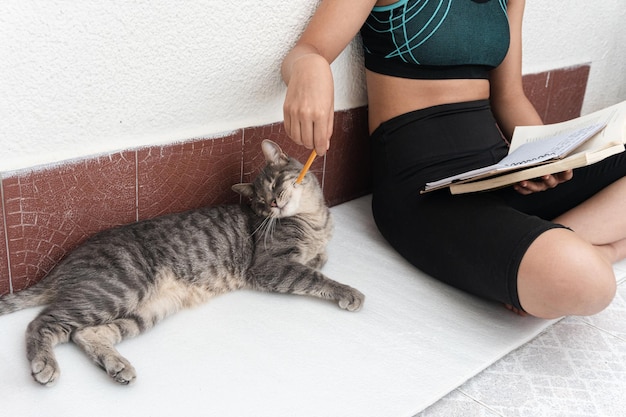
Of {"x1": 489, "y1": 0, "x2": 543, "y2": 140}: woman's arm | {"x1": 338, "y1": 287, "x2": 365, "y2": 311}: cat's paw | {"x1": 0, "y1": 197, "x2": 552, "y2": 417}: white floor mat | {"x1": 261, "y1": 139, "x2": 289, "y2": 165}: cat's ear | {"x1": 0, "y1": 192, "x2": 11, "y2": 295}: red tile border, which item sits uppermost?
{"x1": 489, "y1": 0, "x2": 543, "y2": 140}: woman's arm

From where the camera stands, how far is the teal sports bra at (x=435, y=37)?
153cm

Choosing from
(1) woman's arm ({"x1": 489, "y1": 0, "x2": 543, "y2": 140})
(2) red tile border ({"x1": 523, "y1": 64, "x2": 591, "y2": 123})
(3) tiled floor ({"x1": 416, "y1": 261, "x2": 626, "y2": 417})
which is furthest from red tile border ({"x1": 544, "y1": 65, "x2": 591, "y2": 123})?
(3) tiled floor ({"x1": 416, "y1": 261, "x2": 626, "y2": 417})

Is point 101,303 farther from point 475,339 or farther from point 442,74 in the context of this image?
point 442,74

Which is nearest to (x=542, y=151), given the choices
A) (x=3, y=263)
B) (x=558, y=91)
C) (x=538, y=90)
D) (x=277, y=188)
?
(x=277, y=188)

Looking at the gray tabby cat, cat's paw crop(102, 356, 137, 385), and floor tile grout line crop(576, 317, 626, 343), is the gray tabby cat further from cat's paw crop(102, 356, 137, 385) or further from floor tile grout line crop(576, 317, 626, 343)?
floor tile grout line crop(576, 317, 626, 343)

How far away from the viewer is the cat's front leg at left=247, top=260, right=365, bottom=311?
1.42 m

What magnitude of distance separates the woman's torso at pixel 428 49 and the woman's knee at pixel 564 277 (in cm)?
51

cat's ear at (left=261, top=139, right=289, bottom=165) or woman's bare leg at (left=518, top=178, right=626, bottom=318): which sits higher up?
cat's ear at (left=261, top=139, right=289, bottom=165)

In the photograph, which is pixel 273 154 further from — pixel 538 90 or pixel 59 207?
pixel 538 90

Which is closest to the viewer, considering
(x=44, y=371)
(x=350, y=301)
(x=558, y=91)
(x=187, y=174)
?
(x=44, y=371)

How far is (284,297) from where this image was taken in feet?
4.78

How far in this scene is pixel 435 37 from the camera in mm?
1536

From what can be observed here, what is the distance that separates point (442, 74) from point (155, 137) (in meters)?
0.74

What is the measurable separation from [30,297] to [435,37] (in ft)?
3.64
